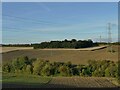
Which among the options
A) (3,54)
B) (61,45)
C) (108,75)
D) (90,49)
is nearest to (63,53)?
(61,45)

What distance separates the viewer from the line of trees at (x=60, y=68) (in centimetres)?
904

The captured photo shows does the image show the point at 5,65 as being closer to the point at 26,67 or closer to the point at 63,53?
→ the point at 26,67

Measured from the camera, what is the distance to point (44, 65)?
31.3 ft

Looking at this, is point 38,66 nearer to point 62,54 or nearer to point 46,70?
point 46,70

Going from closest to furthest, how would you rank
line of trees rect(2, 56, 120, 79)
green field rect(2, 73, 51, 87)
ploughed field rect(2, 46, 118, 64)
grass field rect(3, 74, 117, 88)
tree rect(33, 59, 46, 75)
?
grass field rect(3, 74, 117, 88)
green field rect(2, 73, 51, 87)
line of trees rect(2, 56, 120, 79)
tree rect(33, 59, 46, 75)
ploughed field rect(2, 46, 118, 64)

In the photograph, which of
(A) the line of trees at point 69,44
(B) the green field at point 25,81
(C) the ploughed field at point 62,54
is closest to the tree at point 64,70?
(B) the green field at point 25,81

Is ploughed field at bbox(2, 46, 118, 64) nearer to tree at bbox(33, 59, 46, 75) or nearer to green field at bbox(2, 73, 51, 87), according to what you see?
tree at bbox(33, 59, 46, 75)

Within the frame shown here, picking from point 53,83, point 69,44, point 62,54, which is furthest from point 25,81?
point 69,44

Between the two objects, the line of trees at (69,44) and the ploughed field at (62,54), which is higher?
the line of trees at (69,44)

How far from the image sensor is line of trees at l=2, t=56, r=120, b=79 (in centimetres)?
904

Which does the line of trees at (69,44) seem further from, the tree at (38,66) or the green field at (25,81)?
the green field at (25,81)

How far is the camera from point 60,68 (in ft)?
30.3

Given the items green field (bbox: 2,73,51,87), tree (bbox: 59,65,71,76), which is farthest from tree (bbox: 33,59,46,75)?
green field (bbox: 2,73,51,87)

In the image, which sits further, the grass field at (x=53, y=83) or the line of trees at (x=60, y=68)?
the line of trees at (x=60, y=68)
